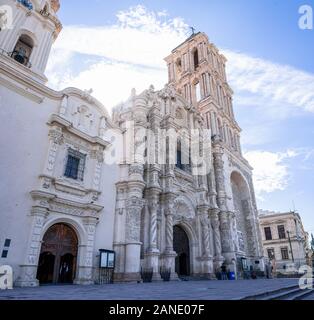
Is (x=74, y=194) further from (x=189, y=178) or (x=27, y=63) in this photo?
(x=189, y=178)

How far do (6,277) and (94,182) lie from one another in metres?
6.05

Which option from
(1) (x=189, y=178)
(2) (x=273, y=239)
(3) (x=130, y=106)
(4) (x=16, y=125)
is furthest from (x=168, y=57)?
(2) (x=273, y=239)

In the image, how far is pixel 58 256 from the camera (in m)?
12.0

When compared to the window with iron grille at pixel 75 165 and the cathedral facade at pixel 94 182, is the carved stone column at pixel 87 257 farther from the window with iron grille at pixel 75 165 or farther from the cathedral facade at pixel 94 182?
the window with iron grille at pixel 75 165

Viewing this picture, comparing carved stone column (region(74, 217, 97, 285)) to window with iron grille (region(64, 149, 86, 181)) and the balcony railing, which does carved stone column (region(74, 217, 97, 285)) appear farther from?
the balcony railing

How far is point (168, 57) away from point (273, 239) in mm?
35837

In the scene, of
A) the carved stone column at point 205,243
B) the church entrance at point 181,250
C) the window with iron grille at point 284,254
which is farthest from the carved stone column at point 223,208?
the window with iron grille at point 284,254

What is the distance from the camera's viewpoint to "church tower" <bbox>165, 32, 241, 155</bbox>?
95.5ft

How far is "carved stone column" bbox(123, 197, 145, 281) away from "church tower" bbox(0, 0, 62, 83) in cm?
905

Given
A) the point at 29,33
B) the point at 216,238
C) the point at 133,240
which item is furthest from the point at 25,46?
the point at 216,238

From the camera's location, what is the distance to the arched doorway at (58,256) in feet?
37.8

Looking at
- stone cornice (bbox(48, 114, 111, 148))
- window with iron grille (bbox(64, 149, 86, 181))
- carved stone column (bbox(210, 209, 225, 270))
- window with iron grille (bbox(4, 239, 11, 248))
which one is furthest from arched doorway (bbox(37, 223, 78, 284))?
carved stone column (bbox(210, 209, 225, 270))

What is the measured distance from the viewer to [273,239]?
4416 centimetres

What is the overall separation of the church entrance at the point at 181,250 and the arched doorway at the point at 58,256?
819 cm
